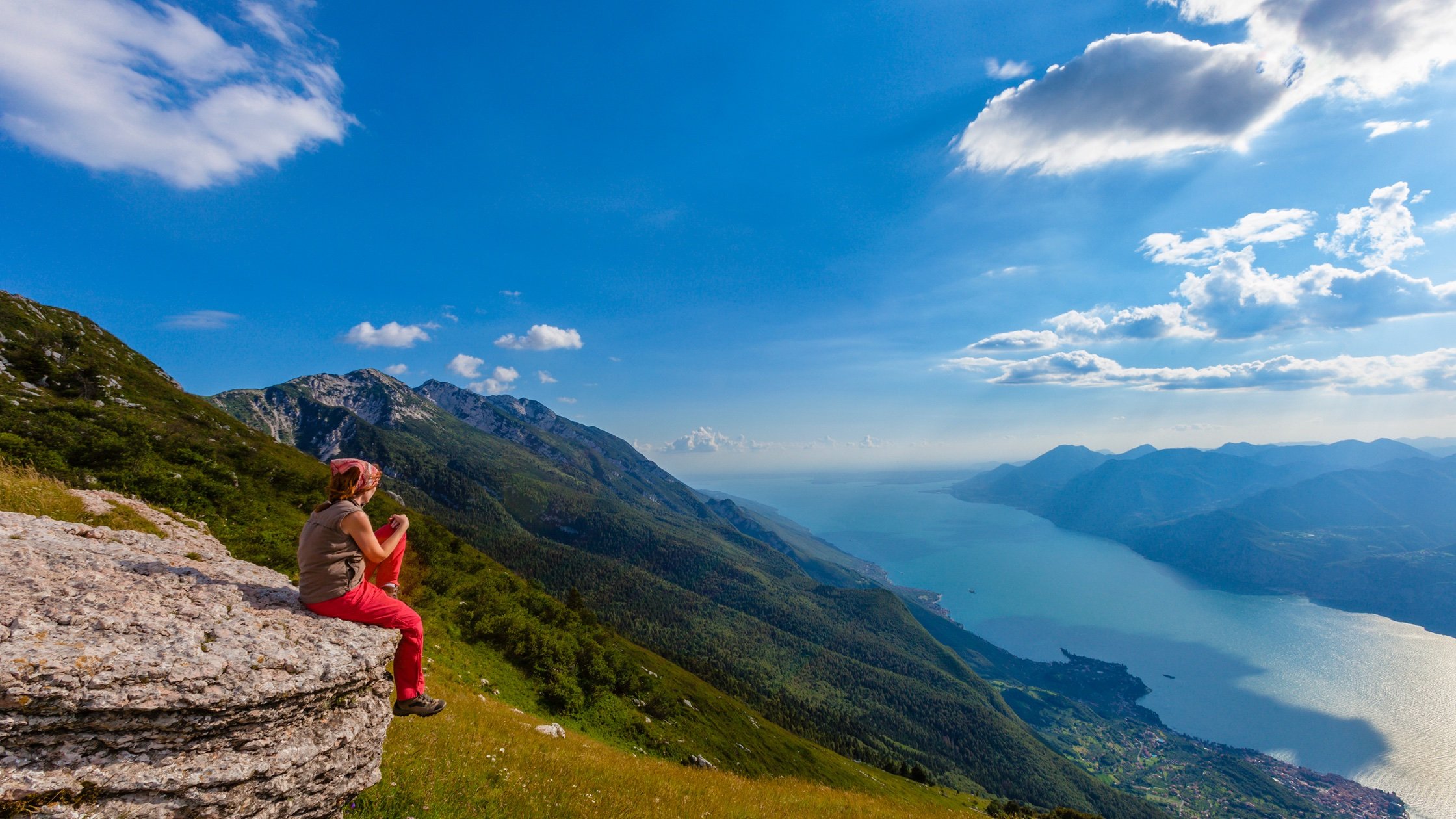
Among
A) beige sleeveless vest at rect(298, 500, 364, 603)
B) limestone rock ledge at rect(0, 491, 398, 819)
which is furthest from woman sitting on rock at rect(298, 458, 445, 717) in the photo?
limestone rock ledge at rect(0, 491, 398, 819)

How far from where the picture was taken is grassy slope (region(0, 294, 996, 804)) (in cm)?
2605

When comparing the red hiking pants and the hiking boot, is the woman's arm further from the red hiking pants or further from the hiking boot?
the hiking boot

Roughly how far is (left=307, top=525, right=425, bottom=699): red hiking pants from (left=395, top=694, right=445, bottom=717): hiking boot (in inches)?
4.0

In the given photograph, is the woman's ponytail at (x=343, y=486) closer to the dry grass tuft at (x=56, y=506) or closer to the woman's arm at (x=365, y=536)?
the woman's arm at (x=365, y=536)

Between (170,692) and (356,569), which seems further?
(356,569)

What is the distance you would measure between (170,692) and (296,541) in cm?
2815

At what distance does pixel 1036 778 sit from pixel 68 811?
726ft

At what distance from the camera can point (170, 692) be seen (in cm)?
498

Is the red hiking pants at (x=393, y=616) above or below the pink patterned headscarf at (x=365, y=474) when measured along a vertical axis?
below

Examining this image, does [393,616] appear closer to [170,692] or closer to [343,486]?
[343,486]

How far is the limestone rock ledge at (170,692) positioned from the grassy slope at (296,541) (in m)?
10.6

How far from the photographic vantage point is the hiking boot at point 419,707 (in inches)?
293

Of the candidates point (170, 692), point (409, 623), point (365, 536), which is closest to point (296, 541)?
point (409, 623)

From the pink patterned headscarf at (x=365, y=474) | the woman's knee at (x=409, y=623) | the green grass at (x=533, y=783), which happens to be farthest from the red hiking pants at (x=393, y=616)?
the green grass at (x=533, y=783)
